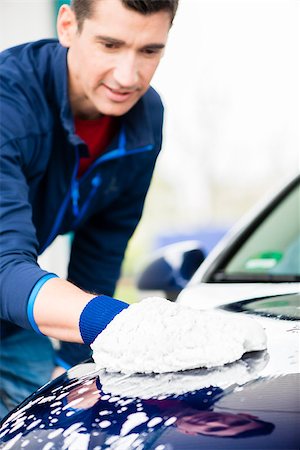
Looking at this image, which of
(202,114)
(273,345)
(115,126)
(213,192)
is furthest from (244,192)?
(273,345)

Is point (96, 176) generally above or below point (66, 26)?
below

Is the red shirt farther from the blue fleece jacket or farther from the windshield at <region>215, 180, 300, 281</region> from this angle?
the windshield at <region>215, 180, 300, 281</region>

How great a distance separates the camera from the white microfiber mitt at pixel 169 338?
49.2 inches

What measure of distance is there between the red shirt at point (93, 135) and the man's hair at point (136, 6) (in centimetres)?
32

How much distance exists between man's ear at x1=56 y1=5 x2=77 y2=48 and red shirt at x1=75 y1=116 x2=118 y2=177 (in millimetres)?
225

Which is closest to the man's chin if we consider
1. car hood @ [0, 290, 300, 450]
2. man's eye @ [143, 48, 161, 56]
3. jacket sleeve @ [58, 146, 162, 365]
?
man's eye @ [143, 48, 161, 56]

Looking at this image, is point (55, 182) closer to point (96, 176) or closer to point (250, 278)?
point (96, 176)

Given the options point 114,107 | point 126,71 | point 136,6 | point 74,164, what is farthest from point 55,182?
point 136,6

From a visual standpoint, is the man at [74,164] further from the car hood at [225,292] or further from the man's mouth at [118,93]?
the car hood at [225,292]

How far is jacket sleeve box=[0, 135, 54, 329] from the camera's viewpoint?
4.90ft

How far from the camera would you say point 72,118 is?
1943 millimetres

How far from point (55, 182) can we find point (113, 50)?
0.43 m

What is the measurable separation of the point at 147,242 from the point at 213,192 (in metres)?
1.92

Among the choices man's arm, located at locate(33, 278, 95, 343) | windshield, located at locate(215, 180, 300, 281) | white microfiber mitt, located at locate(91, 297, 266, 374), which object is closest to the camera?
white microfiber mitt, located at locate(91, 297, 266, 374)
